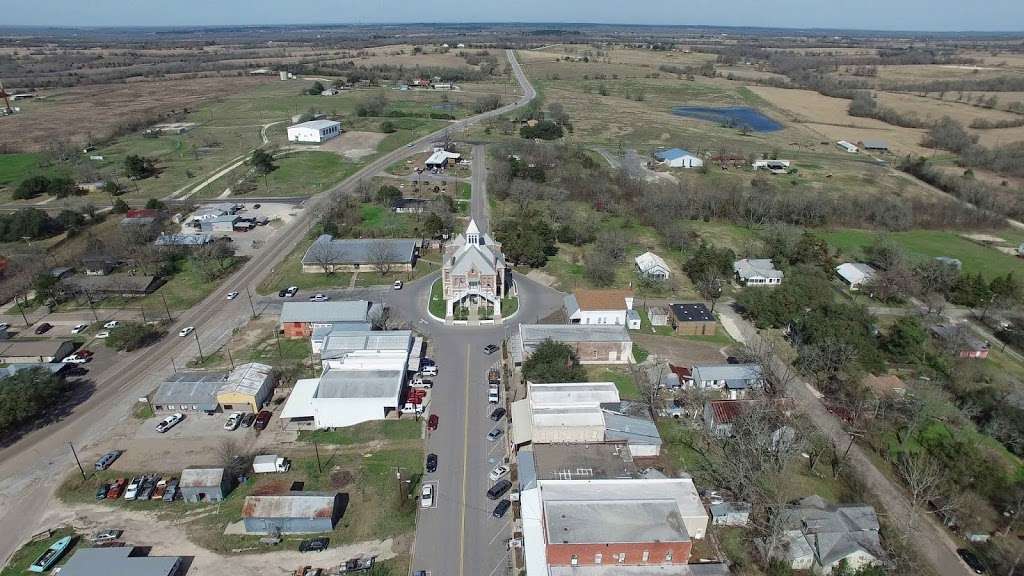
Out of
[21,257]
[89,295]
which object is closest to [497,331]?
[89,295]

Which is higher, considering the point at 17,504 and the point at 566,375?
the point at 566,375

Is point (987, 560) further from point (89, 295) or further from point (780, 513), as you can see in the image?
point (89, 295)

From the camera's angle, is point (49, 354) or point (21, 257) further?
point (21, 257)

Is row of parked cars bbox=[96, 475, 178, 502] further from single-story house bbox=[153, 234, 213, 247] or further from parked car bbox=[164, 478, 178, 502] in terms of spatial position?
single-story house bbox=[153, 234, 213, 247]

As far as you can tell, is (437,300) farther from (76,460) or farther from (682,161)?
(682,161)

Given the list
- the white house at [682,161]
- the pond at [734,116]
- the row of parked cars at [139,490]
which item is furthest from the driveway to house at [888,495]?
the pond at [734,116]

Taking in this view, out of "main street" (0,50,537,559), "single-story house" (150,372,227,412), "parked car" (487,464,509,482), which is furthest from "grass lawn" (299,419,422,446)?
"main street" (0,50,537,559)

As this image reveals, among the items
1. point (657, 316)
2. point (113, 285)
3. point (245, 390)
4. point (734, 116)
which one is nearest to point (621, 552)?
point (245, 390)

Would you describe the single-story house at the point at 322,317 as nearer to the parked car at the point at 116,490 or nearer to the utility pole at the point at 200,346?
the utility pole at the point at 200,346
